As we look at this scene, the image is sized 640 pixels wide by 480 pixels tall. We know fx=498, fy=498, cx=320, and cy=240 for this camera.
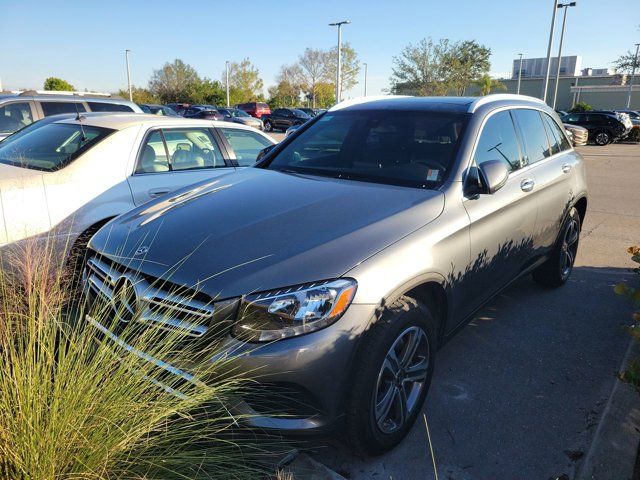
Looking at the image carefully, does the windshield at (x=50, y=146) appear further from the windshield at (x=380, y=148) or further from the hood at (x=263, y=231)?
the windshield at (x=380, y=148)

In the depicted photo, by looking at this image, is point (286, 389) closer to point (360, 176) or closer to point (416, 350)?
point (416, 350)

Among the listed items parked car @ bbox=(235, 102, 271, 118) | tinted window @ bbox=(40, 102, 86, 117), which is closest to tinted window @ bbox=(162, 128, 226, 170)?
tinted window @ bbox=(40, 102, 86, 117)

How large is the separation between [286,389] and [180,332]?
0.52m

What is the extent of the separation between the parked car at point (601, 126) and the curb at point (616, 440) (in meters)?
28.0

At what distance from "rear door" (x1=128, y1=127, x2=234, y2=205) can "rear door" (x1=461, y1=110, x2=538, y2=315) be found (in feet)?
9.41

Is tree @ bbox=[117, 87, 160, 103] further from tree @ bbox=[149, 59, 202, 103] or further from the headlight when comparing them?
the headlight

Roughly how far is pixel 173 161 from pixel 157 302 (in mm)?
3132

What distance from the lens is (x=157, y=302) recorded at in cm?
224

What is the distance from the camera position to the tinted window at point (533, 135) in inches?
164

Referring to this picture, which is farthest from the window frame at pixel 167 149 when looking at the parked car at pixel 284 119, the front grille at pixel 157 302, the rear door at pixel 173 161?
the parked car at pixel 284 119

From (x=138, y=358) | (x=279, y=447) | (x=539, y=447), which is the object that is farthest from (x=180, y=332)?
(x=539, y=447)

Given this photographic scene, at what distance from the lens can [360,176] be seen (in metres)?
3.43

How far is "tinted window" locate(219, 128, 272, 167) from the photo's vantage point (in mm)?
5738

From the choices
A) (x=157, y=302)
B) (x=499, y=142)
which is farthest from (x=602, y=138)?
(x=157, y=302)
